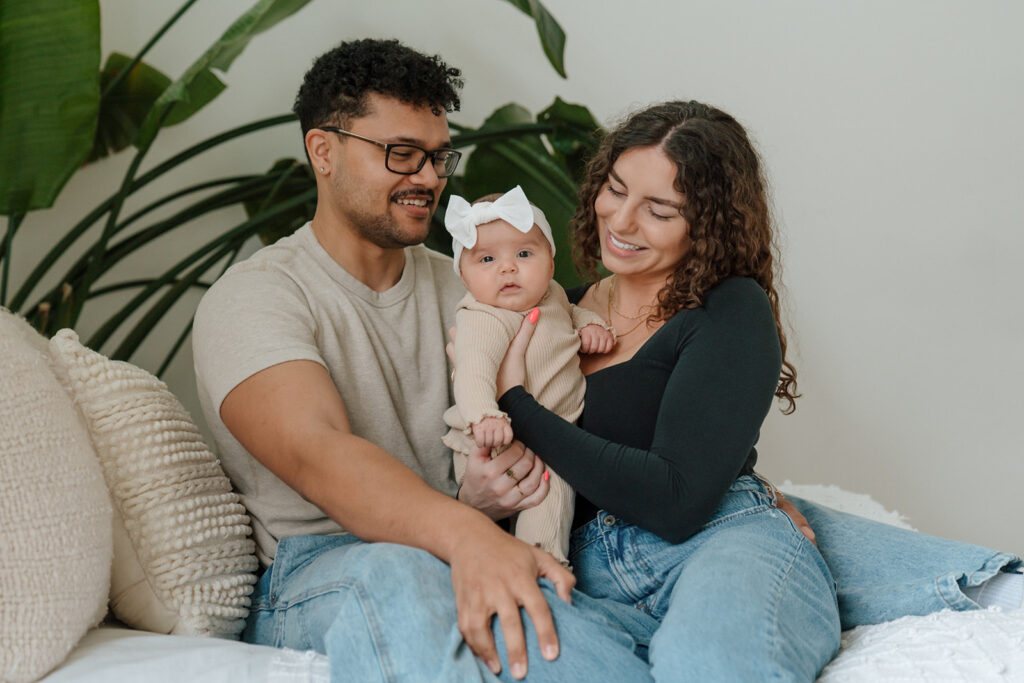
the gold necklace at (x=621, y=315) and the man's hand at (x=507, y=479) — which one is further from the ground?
the gold necklace at (x=621, y=315)

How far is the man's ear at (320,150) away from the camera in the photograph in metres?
1.85

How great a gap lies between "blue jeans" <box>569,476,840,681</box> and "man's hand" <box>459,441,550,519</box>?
12cm

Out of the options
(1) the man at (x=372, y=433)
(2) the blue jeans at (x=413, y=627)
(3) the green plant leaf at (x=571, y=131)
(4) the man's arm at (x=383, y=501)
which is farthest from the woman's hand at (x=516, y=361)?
(3) the green plant leaf at (x=571, y=131)

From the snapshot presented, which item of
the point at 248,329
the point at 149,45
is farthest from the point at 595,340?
the point at 149,45

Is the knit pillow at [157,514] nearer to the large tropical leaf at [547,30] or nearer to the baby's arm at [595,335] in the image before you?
the baby's arm at [595,335]

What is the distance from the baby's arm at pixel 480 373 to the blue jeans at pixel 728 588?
0.24 m

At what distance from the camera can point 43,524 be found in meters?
1.21

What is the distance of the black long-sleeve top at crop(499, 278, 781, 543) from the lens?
1371 mm

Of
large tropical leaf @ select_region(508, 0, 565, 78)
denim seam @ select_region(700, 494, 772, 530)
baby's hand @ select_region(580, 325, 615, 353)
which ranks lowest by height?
denim seam @ select_region(700, 494, 772, 530)

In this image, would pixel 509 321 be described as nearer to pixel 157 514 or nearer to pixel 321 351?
pixel 321 351

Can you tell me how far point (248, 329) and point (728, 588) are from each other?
34.5 inches

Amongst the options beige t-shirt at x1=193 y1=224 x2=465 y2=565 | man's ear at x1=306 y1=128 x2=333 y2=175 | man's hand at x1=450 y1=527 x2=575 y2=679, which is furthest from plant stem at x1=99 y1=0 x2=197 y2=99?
man's hand at x1=450 y1=527 x2=575 y2=679

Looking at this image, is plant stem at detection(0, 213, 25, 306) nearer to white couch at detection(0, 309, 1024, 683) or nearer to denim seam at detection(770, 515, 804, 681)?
white couch at detection(0, 309, 1024, 683)

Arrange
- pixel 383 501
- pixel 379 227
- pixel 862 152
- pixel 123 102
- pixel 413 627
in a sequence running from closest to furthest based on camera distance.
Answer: pixel 413 627 < pixel 383 501 < pixel 379 227 < pixel 123 102 < pixel 862 152
